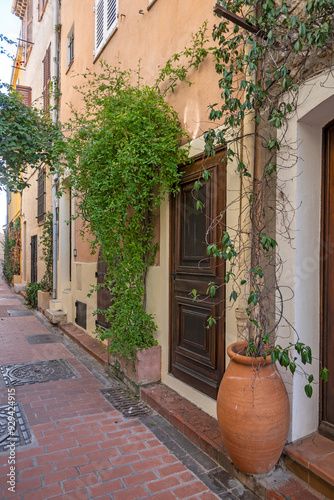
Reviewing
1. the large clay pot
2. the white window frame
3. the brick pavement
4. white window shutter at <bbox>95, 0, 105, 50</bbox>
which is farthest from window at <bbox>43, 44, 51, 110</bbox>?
the large clay pot

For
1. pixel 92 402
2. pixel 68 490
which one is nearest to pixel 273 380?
pixel 68 490

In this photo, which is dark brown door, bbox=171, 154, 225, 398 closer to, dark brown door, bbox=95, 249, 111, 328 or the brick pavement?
the brick pavement

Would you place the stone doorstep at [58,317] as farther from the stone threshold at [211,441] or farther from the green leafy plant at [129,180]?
the stone threshold at [211,441]

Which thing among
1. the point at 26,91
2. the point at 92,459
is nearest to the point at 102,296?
the point at 92,459

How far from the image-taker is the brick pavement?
8.50 ft

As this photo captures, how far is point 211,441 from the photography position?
120 inches

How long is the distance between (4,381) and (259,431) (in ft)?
11.4

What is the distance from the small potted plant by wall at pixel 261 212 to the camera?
2.50 meters

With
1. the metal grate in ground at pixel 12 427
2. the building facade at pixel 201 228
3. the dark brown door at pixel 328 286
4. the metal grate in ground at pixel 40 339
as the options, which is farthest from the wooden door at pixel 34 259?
the dark brown door at pixel 328 286

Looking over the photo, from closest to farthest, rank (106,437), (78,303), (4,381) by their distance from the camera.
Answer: (106,437) → (4,381) → (78,303)

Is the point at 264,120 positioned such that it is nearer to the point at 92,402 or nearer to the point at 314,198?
the point at 314,198

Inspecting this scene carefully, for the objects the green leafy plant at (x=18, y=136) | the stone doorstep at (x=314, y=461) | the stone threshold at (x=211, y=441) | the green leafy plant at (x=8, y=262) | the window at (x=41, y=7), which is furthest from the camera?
the green leafy plant at (x=8, y=262)

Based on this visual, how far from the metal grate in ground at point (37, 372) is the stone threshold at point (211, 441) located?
1424mm

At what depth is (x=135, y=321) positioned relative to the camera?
4.34m
